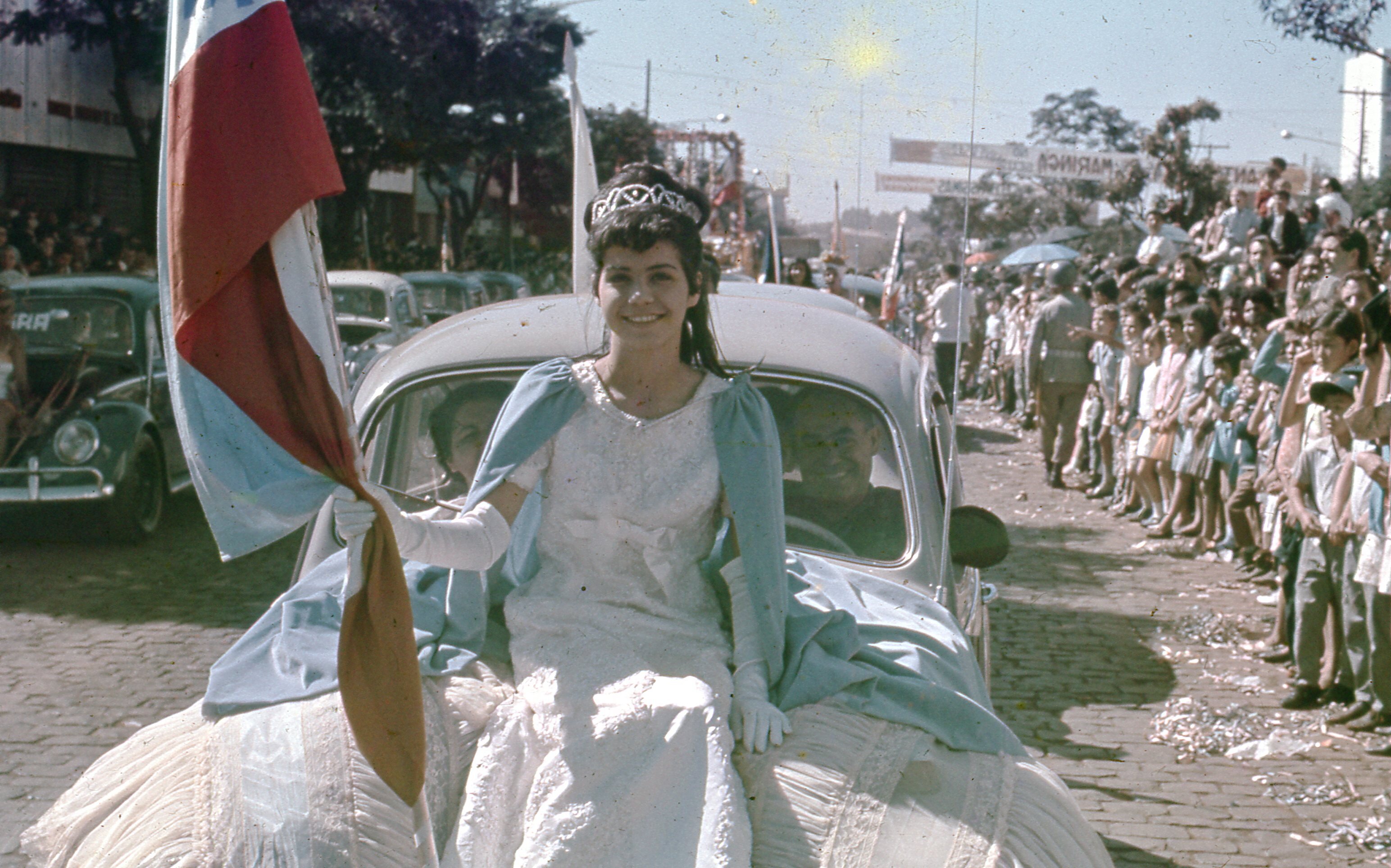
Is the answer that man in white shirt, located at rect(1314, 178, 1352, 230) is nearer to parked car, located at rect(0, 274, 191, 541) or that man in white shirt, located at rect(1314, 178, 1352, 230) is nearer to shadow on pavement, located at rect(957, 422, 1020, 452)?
shadow on pavement, located at rect(957, 422, 1020, 452)

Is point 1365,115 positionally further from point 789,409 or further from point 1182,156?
point 789,409

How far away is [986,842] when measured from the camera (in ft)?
7.43

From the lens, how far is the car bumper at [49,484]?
871cm

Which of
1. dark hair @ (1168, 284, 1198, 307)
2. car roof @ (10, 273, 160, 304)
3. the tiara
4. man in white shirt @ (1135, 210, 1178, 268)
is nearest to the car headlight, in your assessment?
car roof @ (10, 273, 160, 304)

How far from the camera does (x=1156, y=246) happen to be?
16797mm

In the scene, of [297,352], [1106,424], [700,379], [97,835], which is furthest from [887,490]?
[1106,424]

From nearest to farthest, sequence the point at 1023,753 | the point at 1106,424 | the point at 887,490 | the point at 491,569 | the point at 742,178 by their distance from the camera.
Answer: the point at 1023,753 < the point at 491,569 < the point at 887,490 < the point at 1106,424 < the point at 742,178

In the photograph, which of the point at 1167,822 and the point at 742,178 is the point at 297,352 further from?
the point at 742,178

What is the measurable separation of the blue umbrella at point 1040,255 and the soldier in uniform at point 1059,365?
5456mm

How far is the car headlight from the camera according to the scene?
879 cm

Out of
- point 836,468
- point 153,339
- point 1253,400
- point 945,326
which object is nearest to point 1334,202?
point 945,326

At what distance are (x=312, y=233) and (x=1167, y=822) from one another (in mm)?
3595

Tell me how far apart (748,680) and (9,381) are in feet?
25.6

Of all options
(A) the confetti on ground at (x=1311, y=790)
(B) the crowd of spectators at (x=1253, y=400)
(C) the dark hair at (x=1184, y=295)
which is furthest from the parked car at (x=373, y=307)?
(A) the confetti on ground at (x=1311, y=790)
